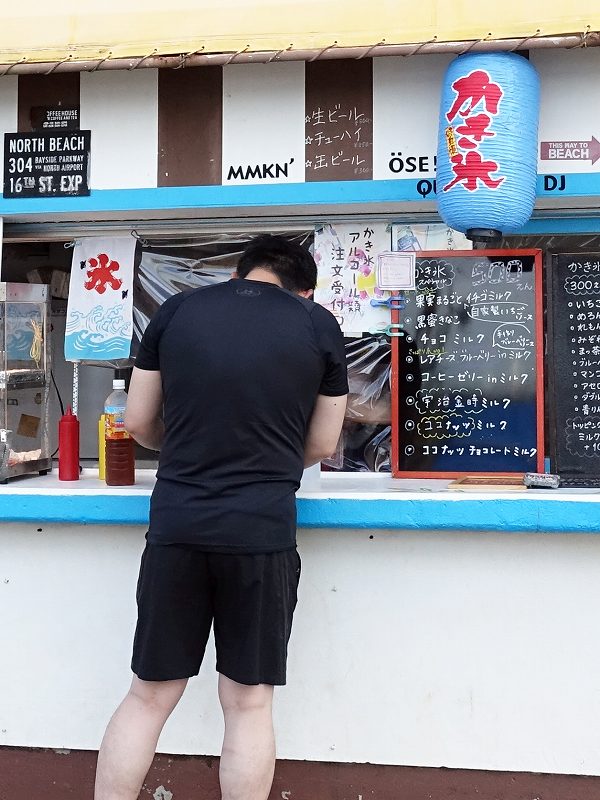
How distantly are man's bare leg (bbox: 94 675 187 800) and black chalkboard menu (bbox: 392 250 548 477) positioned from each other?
4.94 feet

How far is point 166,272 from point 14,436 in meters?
1.02

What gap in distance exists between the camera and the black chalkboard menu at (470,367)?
3.84 meters

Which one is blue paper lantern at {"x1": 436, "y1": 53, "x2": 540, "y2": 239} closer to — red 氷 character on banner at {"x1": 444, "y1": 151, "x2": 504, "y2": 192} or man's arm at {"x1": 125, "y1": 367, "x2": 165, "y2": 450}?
red 氷 character on banner at {"x1": 444, "y1": 151, "x2": 504, "y2": 192}

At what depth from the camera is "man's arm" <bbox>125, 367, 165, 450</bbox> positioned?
9.45 ft

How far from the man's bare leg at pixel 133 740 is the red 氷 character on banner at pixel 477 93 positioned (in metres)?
2.21

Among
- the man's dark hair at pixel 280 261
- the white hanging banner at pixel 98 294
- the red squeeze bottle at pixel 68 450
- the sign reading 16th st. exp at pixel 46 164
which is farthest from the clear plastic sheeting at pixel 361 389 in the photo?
the man's dark hair at pixel 280 261

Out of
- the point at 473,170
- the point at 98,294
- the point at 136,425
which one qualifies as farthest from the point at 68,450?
→ the point at 473,170

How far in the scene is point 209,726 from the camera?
3459mm

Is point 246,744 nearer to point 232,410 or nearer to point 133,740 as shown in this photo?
point 133,740

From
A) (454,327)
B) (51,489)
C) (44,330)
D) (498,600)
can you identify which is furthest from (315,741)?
(44,330)

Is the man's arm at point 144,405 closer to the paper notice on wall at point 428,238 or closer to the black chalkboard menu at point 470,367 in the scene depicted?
the black chalkboard menu at point 470,367

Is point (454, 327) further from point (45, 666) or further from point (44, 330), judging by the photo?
point (45, 666)

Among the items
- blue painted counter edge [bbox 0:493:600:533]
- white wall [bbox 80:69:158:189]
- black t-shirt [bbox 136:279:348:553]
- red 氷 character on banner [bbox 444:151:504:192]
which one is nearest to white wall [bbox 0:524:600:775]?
blue painted counter edge [bbox 0:493:600:533]

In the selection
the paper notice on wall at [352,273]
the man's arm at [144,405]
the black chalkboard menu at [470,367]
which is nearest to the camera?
the man's arm at [144,405]
